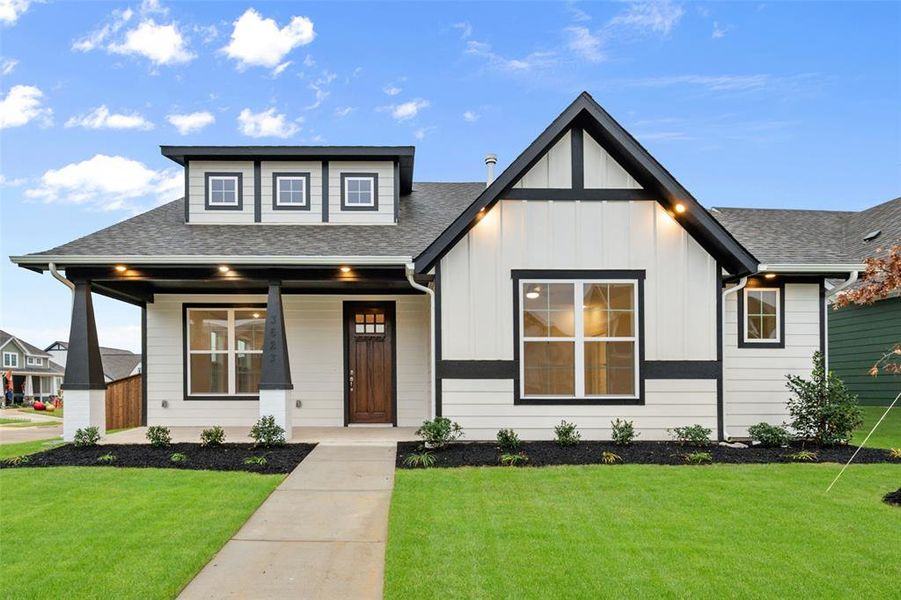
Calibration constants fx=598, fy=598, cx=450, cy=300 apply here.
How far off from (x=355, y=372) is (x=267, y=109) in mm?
7773

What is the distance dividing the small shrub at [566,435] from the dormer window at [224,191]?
769 centimetres

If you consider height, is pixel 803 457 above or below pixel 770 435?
below

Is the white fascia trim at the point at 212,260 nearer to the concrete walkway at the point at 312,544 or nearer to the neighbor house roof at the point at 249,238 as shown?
the neighbor house roof at the point at 249,238

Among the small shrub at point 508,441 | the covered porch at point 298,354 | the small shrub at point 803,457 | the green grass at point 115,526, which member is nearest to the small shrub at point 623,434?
the small shrub at point 508,441

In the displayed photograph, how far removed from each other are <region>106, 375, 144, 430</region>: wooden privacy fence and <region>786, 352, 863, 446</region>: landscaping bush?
475 inches

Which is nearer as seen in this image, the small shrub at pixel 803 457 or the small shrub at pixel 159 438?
the small shrub at pixel 803 457

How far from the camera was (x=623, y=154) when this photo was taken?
29.8 ft

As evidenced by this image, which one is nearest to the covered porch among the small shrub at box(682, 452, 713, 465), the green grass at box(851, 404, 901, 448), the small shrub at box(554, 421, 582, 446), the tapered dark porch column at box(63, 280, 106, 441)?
the tapered dark porch column at box(63, 280, 106, 441)

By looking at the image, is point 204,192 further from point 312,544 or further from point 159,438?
point 312,544

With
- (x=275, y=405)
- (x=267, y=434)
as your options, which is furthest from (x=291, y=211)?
(x=267, y=434)

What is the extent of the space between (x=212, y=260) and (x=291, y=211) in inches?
128

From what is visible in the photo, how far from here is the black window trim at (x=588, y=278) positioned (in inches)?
358

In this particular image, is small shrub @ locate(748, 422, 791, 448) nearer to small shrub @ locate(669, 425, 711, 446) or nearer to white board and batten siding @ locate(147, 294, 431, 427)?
small shrub @ locate(669, 425, 711, 446)

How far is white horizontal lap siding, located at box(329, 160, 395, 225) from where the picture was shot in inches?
478
